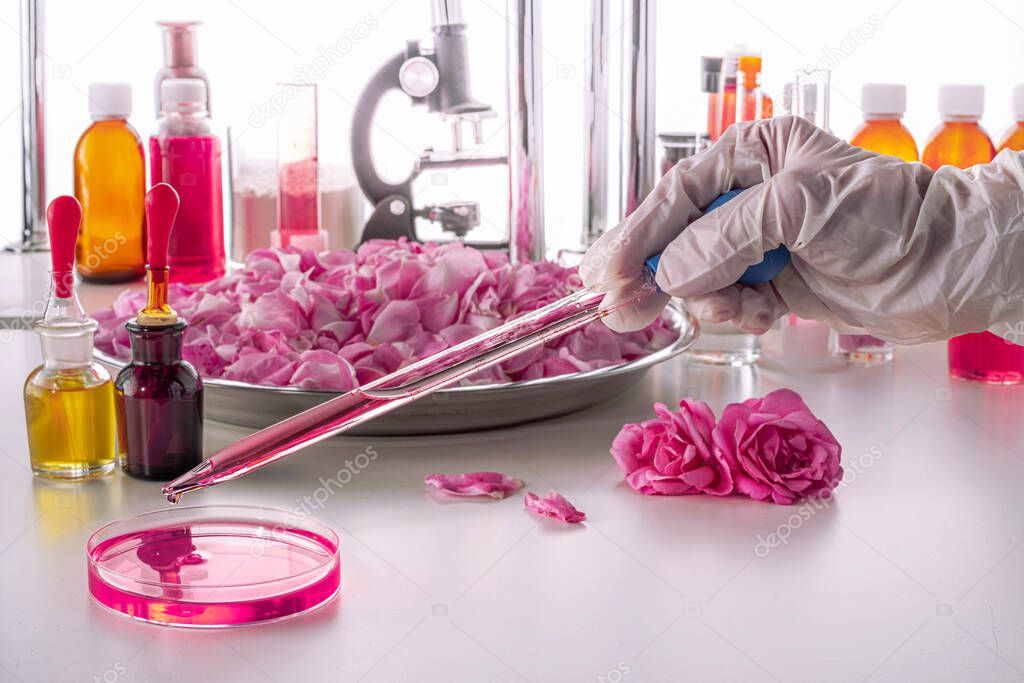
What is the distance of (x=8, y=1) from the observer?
249 centimetres

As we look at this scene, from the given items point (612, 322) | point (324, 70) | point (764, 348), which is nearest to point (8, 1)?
point (324, 70)

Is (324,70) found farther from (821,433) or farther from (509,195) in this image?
(821,433)

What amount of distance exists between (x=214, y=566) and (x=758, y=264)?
17.5 inches

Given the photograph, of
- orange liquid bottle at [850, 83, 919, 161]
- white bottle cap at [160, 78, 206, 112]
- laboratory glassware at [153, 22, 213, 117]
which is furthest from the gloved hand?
laboratory glassware at [153, 22, 213, 117]

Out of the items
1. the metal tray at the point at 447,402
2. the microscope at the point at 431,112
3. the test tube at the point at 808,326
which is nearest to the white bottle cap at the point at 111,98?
the microscope at the point at 431,112

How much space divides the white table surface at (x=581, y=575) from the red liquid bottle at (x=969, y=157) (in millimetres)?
172

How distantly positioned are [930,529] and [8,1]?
229 centimetres

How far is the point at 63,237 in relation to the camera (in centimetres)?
88

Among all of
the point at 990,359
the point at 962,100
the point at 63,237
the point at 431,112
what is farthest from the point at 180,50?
the point at 990,359

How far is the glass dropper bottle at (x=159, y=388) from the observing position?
2.90 ft

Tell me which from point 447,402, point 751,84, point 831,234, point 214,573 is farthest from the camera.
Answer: point 751,84

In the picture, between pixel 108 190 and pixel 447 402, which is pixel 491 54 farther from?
pixel 447 402

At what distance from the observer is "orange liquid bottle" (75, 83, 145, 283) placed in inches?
65.0

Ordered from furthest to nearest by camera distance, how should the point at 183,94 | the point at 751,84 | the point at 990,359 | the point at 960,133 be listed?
the point at 183,94, the point at 751,84, the point at 960,133, the point at 990,359
